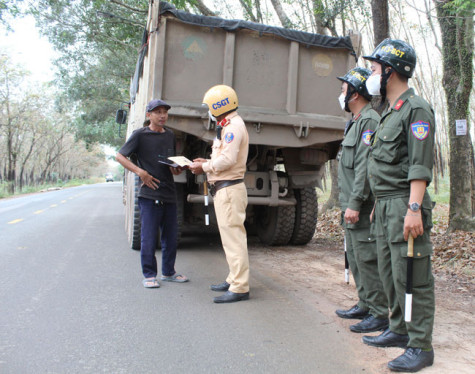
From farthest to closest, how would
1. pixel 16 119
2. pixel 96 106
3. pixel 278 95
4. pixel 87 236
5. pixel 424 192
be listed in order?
pixel 16 119, pixel 96 106, pixel 87 236, pixel 278 95, pixel 424 192

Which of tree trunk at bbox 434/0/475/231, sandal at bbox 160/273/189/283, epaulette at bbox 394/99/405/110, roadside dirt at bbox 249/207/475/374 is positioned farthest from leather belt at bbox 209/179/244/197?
tree trunk at bbox 434/0/475/231

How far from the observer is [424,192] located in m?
2.57

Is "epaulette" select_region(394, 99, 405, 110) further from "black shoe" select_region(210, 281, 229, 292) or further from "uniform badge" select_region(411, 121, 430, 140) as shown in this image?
"black shoe" select_region(210, 281, 229, 292)

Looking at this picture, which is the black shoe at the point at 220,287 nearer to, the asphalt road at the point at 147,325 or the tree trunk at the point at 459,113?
the asphalt road at the point at 147,325

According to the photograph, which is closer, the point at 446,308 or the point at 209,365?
the point at 209,365

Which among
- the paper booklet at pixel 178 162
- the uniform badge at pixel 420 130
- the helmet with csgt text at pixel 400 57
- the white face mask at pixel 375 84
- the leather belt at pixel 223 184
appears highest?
the helmet with csgt text at pixel 400 57

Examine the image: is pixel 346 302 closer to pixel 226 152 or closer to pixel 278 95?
pixel 226 152

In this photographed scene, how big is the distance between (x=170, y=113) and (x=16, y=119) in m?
34.6

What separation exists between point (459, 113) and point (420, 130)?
4.70 metres

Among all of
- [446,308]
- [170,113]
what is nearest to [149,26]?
[170,113]

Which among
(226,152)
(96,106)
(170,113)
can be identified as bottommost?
(226,152)

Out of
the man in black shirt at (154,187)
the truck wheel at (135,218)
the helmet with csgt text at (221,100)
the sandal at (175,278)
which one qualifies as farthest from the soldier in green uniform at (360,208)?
the truck wheel at (135,218)

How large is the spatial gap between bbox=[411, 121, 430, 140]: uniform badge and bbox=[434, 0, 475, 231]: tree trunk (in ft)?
15.0

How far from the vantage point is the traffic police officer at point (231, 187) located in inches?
155
